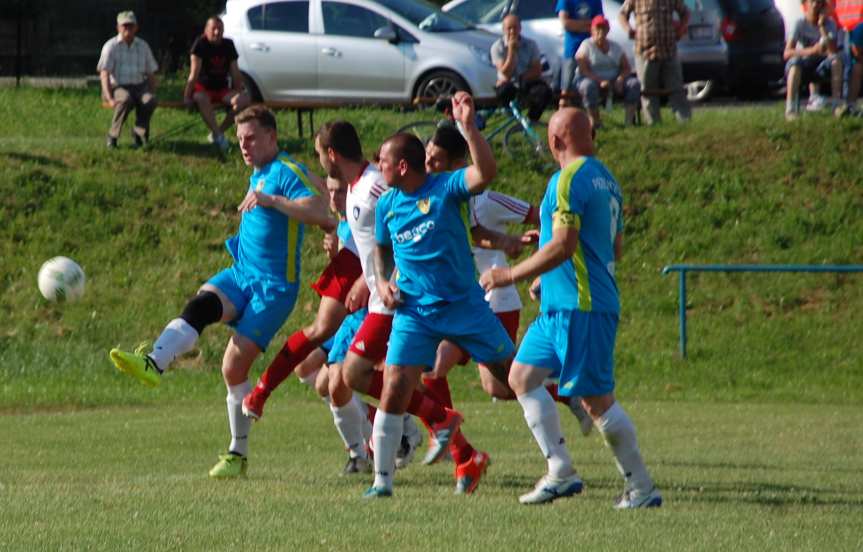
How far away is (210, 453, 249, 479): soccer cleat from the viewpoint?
9758mm

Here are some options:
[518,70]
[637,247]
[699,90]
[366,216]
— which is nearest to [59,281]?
[366,216]

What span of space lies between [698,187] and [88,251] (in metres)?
7.54

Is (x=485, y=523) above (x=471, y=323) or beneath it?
beneath

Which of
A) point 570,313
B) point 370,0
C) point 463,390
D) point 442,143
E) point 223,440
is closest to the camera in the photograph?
point 570,313

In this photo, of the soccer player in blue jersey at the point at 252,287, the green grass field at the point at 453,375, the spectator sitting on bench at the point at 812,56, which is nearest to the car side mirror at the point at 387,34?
the green grass field at the point at 453,375

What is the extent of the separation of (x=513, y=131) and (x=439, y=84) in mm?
1621

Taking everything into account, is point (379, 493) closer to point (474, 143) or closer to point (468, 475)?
point (468, 475)

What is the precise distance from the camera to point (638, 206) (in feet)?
68.6

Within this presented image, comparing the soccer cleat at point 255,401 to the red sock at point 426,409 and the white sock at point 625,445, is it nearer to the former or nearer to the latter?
the red sock at point 426,409

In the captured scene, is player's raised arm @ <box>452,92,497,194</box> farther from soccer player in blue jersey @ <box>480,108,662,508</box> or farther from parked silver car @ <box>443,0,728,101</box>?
parked silver car @ <box>443,0,728,101</box>

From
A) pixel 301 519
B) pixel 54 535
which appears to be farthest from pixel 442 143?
pixel 54 535

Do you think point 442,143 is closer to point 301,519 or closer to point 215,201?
point 301,519

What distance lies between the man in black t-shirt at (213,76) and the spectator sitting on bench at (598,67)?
421 centimetres

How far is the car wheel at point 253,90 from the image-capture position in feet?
77.5
